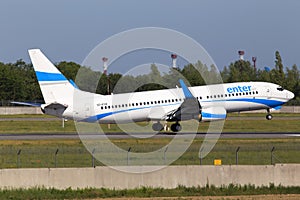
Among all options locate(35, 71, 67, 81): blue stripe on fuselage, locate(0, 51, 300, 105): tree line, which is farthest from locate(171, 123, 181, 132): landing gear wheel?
locate(0, 51, 300, 105): tree line

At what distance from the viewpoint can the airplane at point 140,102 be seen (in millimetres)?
58375

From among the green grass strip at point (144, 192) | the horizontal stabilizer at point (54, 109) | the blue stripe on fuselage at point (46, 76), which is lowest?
the green grass strip at point (144, 192)

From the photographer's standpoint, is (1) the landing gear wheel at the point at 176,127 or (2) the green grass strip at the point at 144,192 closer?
Result: (2) the green grass strip at the point at 144,192

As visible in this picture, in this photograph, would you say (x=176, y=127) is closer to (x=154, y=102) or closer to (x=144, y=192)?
(x=154, y=102)

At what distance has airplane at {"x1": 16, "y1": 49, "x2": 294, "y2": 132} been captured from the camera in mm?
58375

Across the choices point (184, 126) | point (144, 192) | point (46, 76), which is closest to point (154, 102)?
point (184, 126)

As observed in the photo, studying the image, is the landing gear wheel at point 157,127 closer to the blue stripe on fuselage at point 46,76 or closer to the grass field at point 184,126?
the grass field at point 184,126

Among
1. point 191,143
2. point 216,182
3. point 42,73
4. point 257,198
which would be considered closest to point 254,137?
point 191,143

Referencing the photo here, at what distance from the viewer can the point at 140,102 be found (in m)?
60.9

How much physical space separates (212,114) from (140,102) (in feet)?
19.4

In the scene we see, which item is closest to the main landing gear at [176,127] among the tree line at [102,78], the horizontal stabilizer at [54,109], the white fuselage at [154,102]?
the white fuselage at [154,102]

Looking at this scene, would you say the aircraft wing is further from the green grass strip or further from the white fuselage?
the green grass strip

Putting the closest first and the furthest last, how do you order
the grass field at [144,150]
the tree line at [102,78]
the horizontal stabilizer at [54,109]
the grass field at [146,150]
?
1. the grass field at [144,150]
2. the grass field at [146,150]
3. the horizontal stabilizer at [54,109]
4. the tree line at [102,78]

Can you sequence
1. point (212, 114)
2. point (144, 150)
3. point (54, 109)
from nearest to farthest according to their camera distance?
point (144, 150) → point (54, 109) → point (212, 114)
